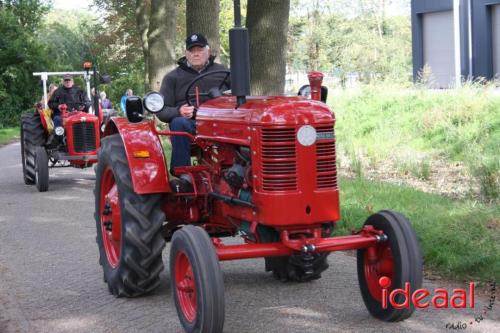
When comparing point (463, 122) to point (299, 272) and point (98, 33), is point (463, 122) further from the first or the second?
point (98, 33)

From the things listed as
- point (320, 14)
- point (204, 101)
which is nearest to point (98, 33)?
point (320, 14)

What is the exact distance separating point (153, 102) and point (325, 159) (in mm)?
1507

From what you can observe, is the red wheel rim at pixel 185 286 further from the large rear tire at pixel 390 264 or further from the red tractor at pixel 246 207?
the large rear tire at pixel 390 264

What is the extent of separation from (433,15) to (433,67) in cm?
224

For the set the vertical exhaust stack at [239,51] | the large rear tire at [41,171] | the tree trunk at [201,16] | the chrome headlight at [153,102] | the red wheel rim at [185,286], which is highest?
the tree trunk at [201,16]

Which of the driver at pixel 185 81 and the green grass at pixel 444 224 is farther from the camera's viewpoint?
the driver at pixel 185 81

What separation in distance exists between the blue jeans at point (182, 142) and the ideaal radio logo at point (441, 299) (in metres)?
2.03

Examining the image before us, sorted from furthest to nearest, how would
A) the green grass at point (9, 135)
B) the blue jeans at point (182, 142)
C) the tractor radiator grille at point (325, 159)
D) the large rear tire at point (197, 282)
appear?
the green grass at point (9, 135)
the blue jeans at point (182, 142)
the tractor radiator grille at point (325, 159)
the large rear tire at point (197, 282)

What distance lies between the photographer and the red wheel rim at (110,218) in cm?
679

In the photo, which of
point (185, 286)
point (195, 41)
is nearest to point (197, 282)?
point (185, 286)

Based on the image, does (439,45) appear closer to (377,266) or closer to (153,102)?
(153,102)

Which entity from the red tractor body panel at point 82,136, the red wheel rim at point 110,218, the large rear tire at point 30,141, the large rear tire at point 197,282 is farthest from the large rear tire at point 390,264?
the large rear tire at point 30,141

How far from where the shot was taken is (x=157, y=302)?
6359mm

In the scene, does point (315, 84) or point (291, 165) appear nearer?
point (291, 165)
